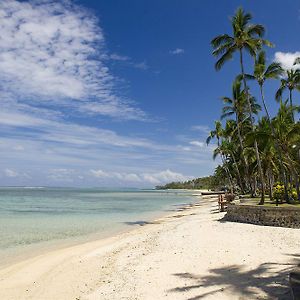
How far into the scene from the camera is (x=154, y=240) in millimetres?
15461

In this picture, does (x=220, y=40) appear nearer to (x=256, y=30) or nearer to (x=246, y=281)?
(x=256, y=30)

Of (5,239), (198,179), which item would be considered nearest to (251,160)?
(5,239)

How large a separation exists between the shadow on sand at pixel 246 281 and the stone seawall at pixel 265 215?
640cm

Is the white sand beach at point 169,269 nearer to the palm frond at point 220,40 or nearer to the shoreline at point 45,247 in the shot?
the shoreline at point 45,247

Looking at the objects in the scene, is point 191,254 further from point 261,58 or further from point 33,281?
point 261,58

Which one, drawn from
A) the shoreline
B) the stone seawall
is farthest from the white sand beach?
the stone seawall

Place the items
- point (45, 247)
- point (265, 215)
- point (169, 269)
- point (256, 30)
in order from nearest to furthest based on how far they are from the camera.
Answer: point (169, 269) < point (45, 247) < point (265, 215) < point (256, 30)

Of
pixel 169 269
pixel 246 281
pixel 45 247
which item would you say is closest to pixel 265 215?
pixel 169 269

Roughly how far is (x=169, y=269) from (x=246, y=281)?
239 cm

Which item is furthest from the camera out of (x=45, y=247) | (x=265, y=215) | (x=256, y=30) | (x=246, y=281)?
(x=256, y=30)

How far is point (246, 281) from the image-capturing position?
859 cm

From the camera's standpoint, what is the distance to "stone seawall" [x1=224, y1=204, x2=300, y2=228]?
16109mm

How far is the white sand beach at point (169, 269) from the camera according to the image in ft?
27.3

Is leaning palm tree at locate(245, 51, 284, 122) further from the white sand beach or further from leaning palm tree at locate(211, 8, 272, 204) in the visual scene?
the white sand beach
